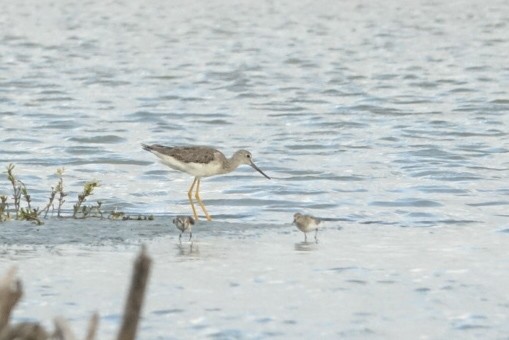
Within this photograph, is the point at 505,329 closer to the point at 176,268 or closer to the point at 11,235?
the point at 176,268

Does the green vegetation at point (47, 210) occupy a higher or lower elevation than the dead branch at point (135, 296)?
higher

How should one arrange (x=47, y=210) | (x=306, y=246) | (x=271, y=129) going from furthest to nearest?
(x=271, y=129), (x=47, y=210), (x=306, y=246)

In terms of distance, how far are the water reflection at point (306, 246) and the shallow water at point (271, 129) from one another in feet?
0.30

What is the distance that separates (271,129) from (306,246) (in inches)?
395

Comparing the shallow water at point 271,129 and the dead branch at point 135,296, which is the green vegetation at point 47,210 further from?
the dead branch at point 135,296

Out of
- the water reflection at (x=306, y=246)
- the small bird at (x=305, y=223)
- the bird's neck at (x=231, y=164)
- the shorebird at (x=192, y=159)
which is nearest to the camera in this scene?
the water reflection at (x=306, y=246)

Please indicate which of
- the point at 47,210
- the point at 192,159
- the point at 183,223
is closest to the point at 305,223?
the point at 183,223

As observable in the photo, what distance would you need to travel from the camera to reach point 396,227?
558 inches

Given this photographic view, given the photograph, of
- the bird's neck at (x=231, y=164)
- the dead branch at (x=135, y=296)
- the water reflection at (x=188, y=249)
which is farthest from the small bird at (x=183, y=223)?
the dead branch at (x=135, y=296)

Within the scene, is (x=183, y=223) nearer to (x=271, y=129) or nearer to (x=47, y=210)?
(x=47, y=210)

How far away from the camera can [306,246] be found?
12688mm

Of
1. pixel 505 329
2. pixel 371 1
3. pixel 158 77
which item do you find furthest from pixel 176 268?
pixel 371 1

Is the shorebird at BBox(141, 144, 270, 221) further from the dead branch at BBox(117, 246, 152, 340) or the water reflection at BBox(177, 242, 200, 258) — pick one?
the dead branch at BBox(117, 246, 152, 340)

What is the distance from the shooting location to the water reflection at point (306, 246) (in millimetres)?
12539
